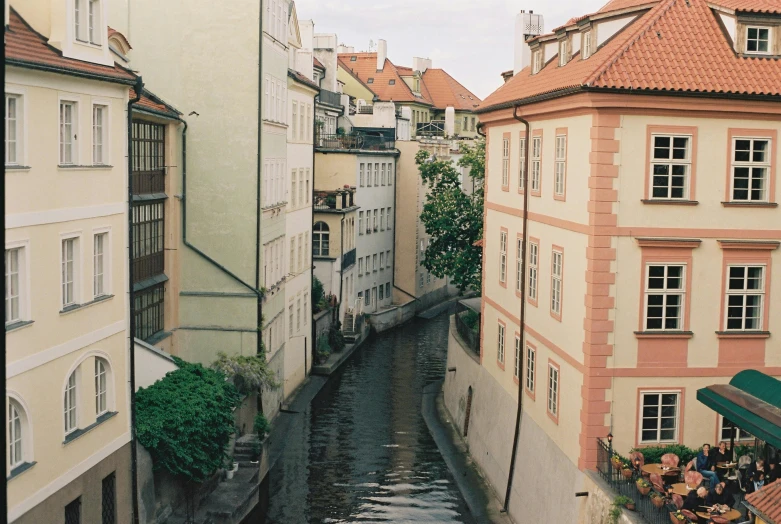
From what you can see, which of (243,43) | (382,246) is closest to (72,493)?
(243,43)

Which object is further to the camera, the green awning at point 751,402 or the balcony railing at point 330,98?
the balcony railing at point 330,98

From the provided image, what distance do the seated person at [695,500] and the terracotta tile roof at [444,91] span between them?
91.4m

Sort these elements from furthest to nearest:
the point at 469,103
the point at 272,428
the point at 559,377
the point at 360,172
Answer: the point at 469,103, the point at 360,172, the point at 272,428, the point at 559,377

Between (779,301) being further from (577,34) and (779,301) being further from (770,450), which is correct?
(577,34)

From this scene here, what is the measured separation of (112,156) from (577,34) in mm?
11448

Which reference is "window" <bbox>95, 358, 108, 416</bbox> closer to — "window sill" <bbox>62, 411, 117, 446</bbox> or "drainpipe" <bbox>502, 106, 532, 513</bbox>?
"window sill" <bbox>62, 411, 117, 446</bbox>

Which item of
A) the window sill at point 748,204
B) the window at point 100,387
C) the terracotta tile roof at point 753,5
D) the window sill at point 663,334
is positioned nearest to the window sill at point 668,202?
the window sill at point 748,204

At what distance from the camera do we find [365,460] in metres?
33.7

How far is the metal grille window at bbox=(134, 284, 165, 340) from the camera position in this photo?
3036 cm

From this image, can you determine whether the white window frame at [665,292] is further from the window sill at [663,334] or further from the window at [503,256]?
the window at [503,256]

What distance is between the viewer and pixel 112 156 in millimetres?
21531

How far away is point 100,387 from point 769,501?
12332mm

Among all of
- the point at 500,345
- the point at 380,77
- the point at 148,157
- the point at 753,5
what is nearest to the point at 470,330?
the point at 500,345

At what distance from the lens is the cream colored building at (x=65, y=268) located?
59.1 feet
